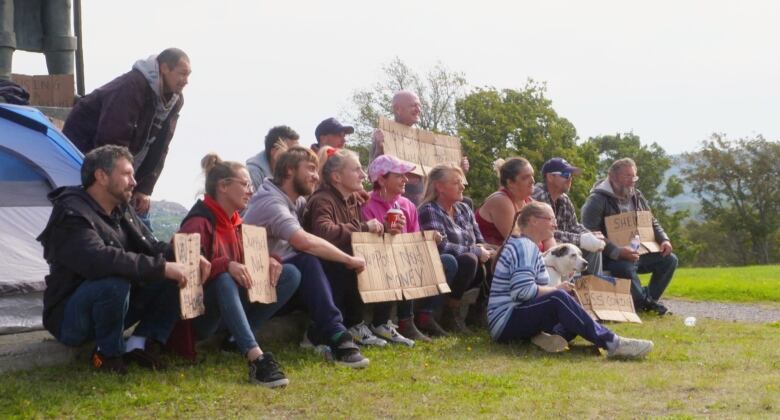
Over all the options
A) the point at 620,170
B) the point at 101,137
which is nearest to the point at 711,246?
the point at 620,170

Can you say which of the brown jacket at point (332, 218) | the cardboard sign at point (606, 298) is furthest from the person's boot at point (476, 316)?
the brown jacket at point (332, 218)

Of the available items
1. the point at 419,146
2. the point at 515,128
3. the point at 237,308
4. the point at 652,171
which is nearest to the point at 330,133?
the point at 419,146

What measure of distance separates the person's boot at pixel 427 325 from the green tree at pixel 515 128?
3355 cm

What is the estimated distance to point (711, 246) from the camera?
6544cm

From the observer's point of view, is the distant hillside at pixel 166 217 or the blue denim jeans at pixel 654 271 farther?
the blue denim jeans at pixel 654 271

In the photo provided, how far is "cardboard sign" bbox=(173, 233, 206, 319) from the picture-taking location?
6.58 meters

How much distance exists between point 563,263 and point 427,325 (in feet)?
4.26

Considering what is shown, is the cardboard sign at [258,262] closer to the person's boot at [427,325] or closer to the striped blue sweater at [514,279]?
the striped blue sweater at [514,279]

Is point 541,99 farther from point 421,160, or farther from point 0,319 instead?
point 0,319

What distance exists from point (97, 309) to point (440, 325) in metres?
3.92

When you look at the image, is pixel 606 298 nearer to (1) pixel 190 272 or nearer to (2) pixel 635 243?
(2) pixel 635 243

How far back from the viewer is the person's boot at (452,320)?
9438mm

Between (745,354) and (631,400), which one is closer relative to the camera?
(631,400)

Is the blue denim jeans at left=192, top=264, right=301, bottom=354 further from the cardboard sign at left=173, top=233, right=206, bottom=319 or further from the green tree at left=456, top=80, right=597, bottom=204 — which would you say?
the green tree at left=456, top=80, right=597, bottom=204
